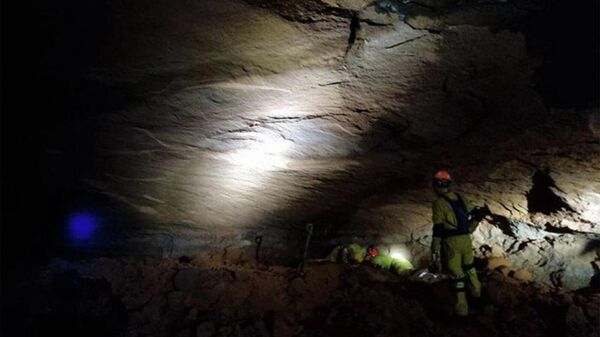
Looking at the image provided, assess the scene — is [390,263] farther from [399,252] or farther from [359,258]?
[399,252]

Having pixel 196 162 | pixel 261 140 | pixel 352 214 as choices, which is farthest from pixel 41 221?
pixel 352 214

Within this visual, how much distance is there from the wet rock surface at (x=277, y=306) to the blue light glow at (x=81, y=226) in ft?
3.54

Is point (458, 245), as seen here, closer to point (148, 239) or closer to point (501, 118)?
point (501, 118)

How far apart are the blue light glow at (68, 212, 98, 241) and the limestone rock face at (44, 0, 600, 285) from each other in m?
0.52

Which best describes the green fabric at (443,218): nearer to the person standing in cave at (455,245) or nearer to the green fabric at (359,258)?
the person standing in cave at (455,245)

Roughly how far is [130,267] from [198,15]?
166 inches

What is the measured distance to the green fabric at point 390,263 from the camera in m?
7.04

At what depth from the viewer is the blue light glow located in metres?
6.43

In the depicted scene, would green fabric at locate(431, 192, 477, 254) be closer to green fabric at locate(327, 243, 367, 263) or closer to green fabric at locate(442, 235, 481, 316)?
green fabric at locate(442, 235, 481, 316)

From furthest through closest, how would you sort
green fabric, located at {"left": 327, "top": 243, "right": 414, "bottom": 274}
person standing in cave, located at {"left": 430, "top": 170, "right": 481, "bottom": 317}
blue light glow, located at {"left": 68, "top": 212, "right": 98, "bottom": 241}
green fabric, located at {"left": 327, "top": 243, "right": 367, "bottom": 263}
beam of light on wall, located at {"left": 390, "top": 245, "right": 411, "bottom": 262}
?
1. beam of light on wall, located at {"left": 390, "top": 245, "right": 411, "bottom": 262}
2. green fabric, located at {"left": 327, "top": 243, "right": 367, "bottom": 263}
3. green fabric, located at {"left": 327, "top": 243, "right": 414, "bottom": 274}
4. blue light glow, located at {"left": 68, "top": 212, "right": 98, "bottom": 241}
5. person standing in cave, located at {"left": 430, "top": 170, "right": 481, "bottom": 317}

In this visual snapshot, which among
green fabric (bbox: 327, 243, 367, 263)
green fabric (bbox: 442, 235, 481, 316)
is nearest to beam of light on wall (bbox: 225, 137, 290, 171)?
green fabric (bbox: 442, 235, 481, 316)

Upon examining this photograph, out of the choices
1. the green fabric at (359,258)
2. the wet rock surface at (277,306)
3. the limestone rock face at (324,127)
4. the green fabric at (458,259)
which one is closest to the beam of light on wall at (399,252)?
the green fabric at (359,258)

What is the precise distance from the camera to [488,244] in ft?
24.2

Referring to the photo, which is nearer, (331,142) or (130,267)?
(331,142)
